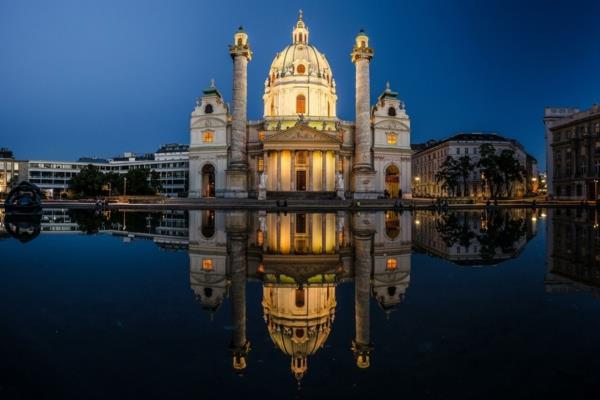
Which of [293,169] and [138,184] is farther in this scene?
[138,184]

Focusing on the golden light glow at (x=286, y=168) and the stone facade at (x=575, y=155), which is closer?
the golden light glow at (x=286, y=168)

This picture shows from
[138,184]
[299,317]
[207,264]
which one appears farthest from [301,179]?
[299,317]

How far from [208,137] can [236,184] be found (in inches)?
499

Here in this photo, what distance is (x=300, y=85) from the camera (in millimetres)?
73938

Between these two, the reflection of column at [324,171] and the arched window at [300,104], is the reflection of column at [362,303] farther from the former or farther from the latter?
the arched window at [300,104]

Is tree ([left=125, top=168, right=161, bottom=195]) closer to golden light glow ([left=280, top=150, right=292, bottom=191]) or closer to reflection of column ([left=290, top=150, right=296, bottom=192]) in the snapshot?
golden light glow ([left=280, top=150, right=292, bottom=191])

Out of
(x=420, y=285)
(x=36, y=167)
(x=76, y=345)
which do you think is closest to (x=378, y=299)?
(x=420, y=285)

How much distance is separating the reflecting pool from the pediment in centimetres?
5150

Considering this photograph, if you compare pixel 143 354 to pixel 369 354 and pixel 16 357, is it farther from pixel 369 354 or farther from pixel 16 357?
pixel 369 354

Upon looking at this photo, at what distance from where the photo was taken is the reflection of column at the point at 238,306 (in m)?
4.65

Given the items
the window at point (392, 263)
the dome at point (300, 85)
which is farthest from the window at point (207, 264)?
the dome at point (300, 85)

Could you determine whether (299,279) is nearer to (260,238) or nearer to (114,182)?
(260,238)

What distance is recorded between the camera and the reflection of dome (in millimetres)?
4805

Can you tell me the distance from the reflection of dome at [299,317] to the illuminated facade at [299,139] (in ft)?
158
